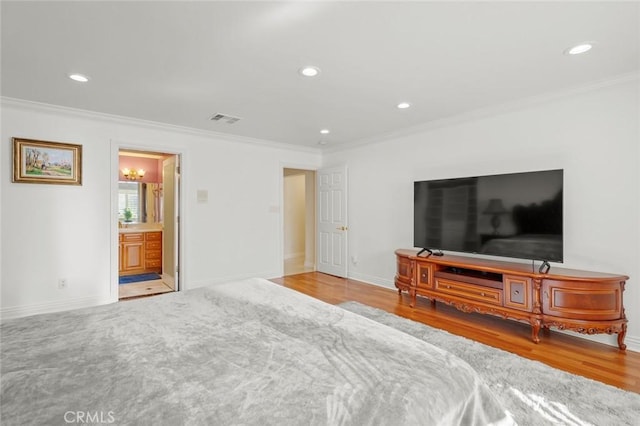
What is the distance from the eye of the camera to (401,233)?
4.74 meters

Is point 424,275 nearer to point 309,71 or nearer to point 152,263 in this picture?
point 309,71

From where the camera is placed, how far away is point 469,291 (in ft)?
11.0

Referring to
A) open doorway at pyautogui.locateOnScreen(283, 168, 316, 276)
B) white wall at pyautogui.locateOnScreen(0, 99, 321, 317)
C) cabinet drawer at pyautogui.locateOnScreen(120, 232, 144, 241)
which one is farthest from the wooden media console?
cabinet drawer at pyautogui.locateOnScreen(120, 232, 144, 241)

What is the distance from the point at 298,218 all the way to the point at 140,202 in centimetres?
358

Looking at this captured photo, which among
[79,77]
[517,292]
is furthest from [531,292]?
[79,77]

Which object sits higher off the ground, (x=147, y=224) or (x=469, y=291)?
(x=147, y=224)

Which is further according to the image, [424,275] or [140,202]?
[140,202]

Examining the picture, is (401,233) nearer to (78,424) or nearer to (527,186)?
(527,186)

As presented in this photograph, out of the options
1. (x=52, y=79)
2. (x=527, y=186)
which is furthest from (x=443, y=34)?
(x=52, y=79)

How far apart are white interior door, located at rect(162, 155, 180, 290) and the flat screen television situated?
3527 mm

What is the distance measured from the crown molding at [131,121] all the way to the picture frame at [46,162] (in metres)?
0.37

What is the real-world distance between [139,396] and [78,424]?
0.15 meters

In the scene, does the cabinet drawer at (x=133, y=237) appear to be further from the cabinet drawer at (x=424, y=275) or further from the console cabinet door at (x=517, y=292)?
the console cabinet door at (x=517, y=292)

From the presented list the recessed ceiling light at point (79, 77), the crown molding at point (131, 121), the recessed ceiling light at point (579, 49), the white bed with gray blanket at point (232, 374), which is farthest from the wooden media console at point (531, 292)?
the recessed ceiling light at point (79, 77)
